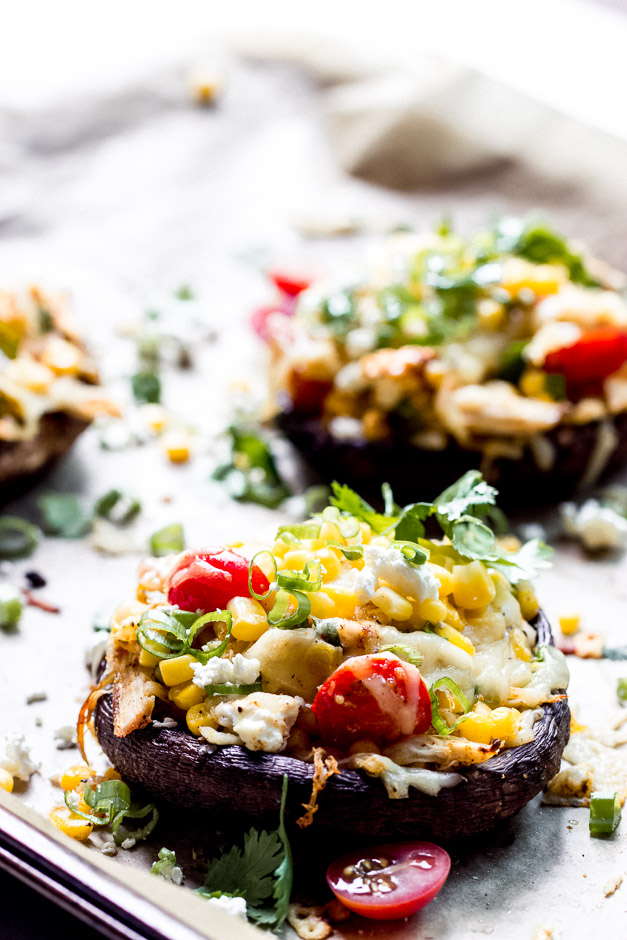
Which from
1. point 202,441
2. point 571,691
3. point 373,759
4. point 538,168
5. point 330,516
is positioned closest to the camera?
point 373,759

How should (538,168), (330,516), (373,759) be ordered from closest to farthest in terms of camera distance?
(373,759) → (330,516) → (538,168)

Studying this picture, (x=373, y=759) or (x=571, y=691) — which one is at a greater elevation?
(x=373, y=759)

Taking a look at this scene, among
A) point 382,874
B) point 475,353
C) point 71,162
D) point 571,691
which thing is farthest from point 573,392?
point 71,162

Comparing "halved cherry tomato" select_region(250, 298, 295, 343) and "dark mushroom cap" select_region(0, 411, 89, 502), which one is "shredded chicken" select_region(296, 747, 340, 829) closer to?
"dark mushroom cap" select_region(0, 411, 89, 502)

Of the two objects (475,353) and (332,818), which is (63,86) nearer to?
(475,353)

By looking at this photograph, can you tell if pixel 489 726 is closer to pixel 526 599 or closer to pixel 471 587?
pixel 471 587

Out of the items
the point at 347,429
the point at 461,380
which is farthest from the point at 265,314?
the point at 461,380

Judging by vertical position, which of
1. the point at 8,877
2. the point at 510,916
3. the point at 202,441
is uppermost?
the point at 8,877
